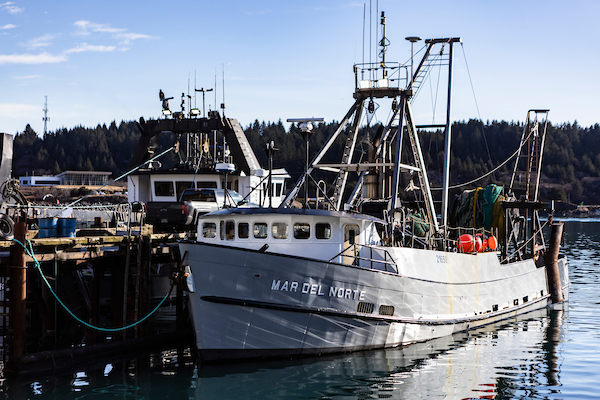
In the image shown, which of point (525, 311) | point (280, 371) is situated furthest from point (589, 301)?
point (280, 371)

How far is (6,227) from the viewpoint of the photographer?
16.6 meters

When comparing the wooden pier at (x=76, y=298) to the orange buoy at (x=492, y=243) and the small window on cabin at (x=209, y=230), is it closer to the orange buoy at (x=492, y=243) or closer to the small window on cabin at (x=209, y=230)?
the small window on cabin at (x=209, y=230)

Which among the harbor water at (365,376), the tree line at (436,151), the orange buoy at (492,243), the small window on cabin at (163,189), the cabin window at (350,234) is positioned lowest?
the harbor water at (365,376)

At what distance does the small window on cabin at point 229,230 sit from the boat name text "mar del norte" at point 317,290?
2306mm

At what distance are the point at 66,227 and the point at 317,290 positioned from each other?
7.45 m

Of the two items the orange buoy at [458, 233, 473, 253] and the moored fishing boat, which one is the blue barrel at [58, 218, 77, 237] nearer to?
the moored fishing boat

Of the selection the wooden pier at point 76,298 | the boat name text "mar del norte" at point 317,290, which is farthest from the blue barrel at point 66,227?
the boat name text "mar del norte" at point 317,290

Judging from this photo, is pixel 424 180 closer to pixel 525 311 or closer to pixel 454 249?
pixel 454 249

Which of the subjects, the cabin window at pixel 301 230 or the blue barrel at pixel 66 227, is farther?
the blue barrel at pixel 66 227

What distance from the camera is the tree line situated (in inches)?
5955

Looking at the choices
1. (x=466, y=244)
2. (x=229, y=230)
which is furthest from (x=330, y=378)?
(x=466, y=244)

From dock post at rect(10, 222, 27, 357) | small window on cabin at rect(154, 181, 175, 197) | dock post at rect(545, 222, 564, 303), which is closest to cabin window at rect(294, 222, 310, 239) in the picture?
dock post at rect(10, 222, 27, 357)

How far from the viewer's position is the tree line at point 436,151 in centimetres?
15125

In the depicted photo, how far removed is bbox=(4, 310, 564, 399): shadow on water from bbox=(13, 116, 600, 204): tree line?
113 m
